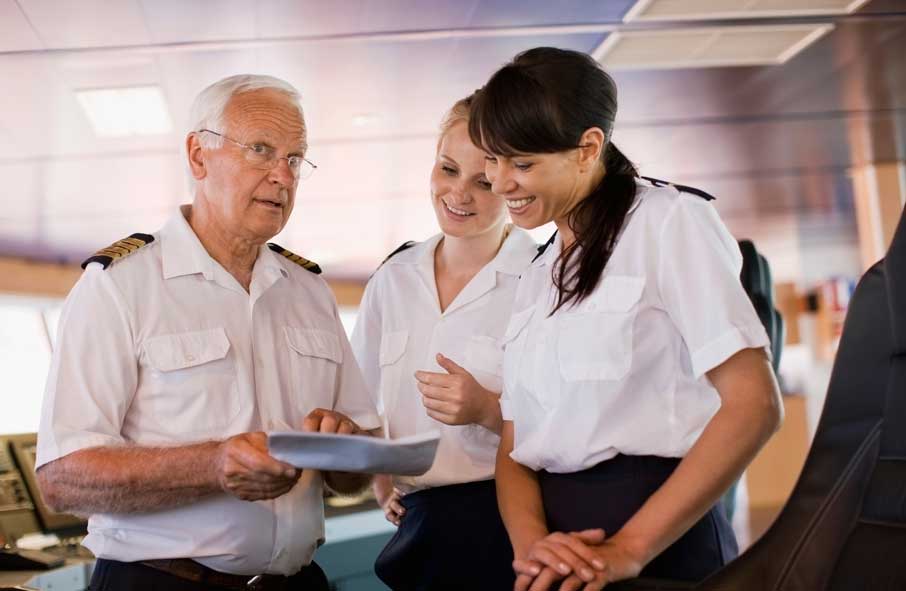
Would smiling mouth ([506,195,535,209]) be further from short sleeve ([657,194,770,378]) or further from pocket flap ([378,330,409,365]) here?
pocket flap ([378,330,409,365])

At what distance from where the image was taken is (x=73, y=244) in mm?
11055

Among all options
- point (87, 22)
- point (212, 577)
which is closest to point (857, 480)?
point (212, 577)

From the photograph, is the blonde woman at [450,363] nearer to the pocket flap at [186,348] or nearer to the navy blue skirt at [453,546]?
the navy blue skirt at [453,546]

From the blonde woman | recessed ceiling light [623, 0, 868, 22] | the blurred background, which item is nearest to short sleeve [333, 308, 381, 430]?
the blonde woman

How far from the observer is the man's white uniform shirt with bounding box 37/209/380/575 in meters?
1.76

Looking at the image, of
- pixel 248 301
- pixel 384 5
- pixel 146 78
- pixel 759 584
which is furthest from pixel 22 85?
pixel 759 584

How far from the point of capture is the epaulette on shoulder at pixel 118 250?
187 cm

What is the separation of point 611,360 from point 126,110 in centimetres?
559

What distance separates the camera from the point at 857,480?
1.27m

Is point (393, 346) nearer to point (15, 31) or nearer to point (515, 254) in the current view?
point (515, 254)

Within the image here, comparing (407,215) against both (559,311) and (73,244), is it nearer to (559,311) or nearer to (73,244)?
(73,244)

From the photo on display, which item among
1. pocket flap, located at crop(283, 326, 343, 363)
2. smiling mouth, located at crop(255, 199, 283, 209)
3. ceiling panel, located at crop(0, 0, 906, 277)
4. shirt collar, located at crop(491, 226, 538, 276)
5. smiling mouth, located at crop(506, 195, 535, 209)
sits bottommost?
pocket flap, located at crop(283, 326, 343, 363)

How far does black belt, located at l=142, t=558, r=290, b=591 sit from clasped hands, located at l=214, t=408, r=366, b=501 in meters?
0.21

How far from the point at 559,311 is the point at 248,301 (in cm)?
68
